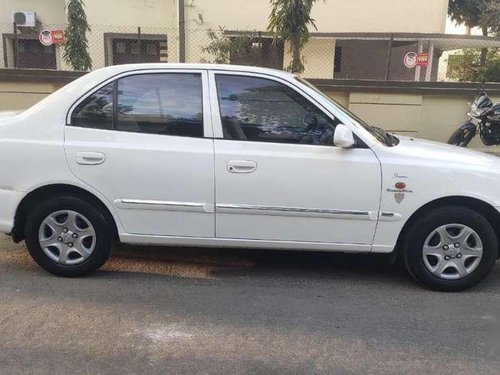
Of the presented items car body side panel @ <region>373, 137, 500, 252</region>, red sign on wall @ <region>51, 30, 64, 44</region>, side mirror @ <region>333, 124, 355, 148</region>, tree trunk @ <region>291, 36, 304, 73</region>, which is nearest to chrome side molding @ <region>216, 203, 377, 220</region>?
car body side panel @ <region>373, 137, 500, 252</region>

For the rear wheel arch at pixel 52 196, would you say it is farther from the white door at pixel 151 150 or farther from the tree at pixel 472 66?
the tree at pixel 472 66

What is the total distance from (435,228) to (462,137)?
18.1 feet

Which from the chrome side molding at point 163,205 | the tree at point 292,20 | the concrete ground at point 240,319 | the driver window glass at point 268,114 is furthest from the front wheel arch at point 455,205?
the tree at point 292,20

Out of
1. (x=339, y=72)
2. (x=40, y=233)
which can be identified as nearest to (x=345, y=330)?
(x=40, y=233)

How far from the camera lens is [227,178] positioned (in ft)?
14.0

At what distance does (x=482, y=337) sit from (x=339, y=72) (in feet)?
52.0

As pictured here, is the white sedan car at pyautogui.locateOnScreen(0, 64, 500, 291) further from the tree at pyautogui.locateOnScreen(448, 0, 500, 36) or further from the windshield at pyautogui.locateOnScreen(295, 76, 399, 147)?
the tree at pyautogui.locateOnScreen(448, 0, 500, 36)

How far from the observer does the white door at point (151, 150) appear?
427cm

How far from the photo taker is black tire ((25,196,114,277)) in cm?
436

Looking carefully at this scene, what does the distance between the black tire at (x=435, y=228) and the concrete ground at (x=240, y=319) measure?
12cm

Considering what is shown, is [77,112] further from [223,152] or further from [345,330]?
[345,330]

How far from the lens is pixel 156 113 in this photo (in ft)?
14.4

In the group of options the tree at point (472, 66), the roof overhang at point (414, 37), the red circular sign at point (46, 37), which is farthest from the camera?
the tree at point (472, 66)

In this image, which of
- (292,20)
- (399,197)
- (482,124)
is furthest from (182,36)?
(399,197)
